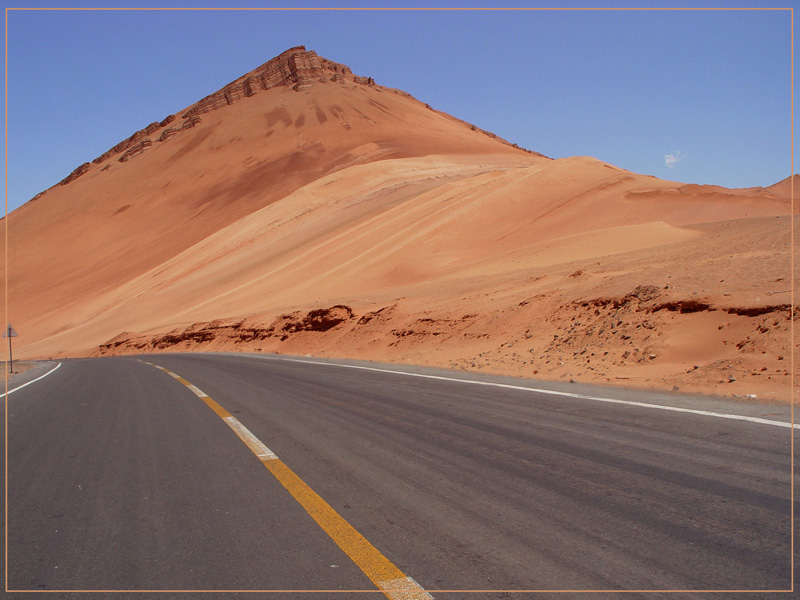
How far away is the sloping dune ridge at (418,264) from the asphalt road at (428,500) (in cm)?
367

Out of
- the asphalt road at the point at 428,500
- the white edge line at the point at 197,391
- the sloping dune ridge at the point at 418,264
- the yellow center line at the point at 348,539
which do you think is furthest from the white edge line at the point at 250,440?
the sloping dune ridge at the point at 418,264

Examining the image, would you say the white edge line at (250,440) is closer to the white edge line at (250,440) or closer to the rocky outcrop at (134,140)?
the white edge line at (250,440)

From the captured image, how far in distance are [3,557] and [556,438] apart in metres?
4.52

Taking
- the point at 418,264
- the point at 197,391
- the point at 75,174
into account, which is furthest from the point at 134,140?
the point at 197,391

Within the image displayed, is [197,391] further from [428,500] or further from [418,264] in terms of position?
[418,264]

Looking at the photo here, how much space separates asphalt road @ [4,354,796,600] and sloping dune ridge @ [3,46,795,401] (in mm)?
3671

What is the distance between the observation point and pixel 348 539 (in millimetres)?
3707

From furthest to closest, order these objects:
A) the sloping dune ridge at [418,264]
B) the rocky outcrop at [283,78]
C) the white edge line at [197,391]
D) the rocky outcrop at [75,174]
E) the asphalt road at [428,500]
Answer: the rocky outcrop at [283,78] → the rocky outcrop at [75,174] → the sloping dune ridge at [418,264] → the white edge line at [197,391] → the asphalt road at [428,500]

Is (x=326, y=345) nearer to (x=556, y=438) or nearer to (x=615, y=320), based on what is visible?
(x=615, y=320)

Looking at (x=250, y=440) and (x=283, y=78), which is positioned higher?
(x=283, y=78)

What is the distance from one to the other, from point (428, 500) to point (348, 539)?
2.68ft

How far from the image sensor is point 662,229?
28.5m

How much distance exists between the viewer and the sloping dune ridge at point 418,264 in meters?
12.6

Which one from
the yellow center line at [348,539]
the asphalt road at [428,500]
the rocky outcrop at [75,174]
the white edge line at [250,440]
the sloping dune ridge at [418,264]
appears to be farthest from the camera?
the rocky outcrop at [75,174]
